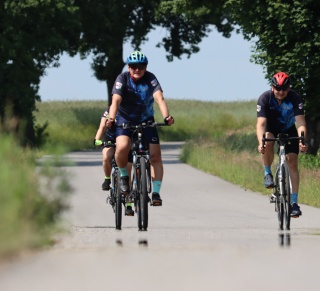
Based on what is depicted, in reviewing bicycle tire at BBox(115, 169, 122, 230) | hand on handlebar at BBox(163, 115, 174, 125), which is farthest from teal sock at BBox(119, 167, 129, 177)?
hand on handlebar at BBox(163, 115, 174, 125)

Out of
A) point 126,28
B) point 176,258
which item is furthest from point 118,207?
point 126,28

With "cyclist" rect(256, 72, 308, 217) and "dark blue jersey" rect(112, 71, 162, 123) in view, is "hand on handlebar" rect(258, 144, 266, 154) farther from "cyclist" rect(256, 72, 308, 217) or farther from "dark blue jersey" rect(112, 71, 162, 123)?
"dark blue jersey" rect(112, 71, 162, 123)

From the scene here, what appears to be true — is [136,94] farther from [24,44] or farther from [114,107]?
[24,44]

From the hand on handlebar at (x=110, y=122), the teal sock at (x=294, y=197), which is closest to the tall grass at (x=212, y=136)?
the hand on handlebar at (x=110, y=122)

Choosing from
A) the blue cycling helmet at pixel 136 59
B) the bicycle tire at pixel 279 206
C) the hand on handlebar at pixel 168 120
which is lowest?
the bicycle tire at pixel 279 206

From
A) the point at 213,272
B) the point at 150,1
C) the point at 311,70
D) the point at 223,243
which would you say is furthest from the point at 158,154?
the point at 150,1

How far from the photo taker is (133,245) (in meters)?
11.1

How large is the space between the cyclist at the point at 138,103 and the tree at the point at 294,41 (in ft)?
72.6

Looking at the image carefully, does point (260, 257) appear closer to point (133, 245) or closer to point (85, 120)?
point (133, 245)

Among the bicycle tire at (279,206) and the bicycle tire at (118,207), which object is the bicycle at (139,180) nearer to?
the bicycle tire at (118,207)

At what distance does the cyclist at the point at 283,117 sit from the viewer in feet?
48.3

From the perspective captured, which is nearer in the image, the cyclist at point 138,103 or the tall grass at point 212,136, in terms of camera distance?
the cyclist at point 138,103

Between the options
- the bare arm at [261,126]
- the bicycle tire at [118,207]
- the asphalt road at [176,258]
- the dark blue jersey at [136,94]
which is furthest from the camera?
the bare arm at [261,126]

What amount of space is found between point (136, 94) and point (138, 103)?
0.13m
